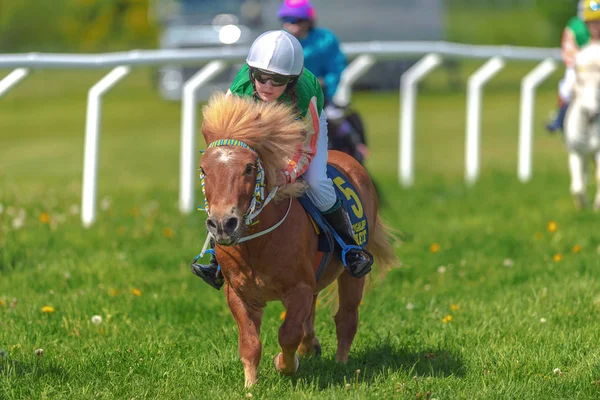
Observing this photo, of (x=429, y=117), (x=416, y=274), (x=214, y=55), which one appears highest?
(x=214, y=55)

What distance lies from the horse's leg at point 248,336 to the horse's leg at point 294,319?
0.46ft

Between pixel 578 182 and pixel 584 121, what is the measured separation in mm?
711

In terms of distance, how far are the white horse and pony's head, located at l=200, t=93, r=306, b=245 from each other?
21.7 feet

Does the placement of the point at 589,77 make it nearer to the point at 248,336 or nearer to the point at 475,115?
the point at 475,115

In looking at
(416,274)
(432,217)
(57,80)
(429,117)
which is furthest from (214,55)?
(57,80)

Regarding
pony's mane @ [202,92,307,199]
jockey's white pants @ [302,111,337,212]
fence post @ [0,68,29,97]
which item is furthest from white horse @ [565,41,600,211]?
pony's mane @ [202,92,307,199]

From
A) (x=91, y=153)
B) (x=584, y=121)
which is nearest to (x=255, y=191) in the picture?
(x=91, y=153)

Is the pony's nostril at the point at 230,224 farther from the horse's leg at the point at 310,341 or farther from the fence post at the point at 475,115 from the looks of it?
the fence post at the point at 475,115

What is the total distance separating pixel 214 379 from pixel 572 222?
226 inches

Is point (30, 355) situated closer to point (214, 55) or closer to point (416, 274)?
point (416, 274)

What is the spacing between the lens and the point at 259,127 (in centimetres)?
491

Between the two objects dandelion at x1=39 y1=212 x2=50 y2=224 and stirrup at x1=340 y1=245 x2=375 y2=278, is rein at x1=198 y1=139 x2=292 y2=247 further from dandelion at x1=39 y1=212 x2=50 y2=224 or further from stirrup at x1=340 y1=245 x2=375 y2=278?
dandelion at x1=39 y1=212 x2=50 y2=224

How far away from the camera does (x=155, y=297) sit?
7.14 m

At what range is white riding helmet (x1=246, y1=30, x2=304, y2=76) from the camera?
205 inches
